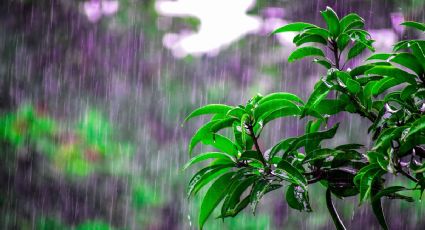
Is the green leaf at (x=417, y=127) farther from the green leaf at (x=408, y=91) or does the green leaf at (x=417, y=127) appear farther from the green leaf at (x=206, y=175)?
the green leaf at (x=206, y=175)

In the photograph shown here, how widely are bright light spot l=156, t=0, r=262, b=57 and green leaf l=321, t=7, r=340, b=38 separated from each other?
183cm

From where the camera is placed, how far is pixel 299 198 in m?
0.50

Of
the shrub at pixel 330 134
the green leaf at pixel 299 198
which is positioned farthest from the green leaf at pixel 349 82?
the green leaf at pixel 299 198

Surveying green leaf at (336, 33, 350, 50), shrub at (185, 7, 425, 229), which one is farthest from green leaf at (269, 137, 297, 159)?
green leaf at (336, 33, 350, 50)

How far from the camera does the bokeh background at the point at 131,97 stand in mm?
1972

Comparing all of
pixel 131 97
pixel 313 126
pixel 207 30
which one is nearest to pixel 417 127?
pixel 313 126

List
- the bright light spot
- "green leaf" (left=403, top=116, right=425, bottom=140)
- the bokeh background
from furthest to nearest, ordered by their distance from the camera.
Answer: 1. the bright light spot
2. the bokeh background
3. "green leaf" (left=403, top=116, right=425, bottom=140)

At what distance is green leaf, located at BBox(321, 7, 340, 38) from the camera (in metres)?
0.50

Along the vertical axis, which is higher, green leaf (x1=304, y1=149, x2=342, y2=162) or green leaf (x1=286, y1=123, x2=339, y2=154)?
green leaf (x1=286, y1=123, x2=339, y2=154)

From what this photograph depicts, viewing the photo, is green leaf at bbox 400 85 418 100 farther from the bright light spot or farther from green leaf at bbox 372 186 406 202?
the bright light spot

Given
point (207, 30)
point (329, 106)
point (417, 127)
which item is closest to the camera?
point (417, 127)

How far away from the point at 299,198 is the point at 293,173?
0.14 ft

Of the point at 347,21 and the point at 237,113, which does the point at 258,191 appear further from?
the point at 347,21

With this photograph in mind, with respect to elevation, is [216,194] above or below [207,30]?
below
